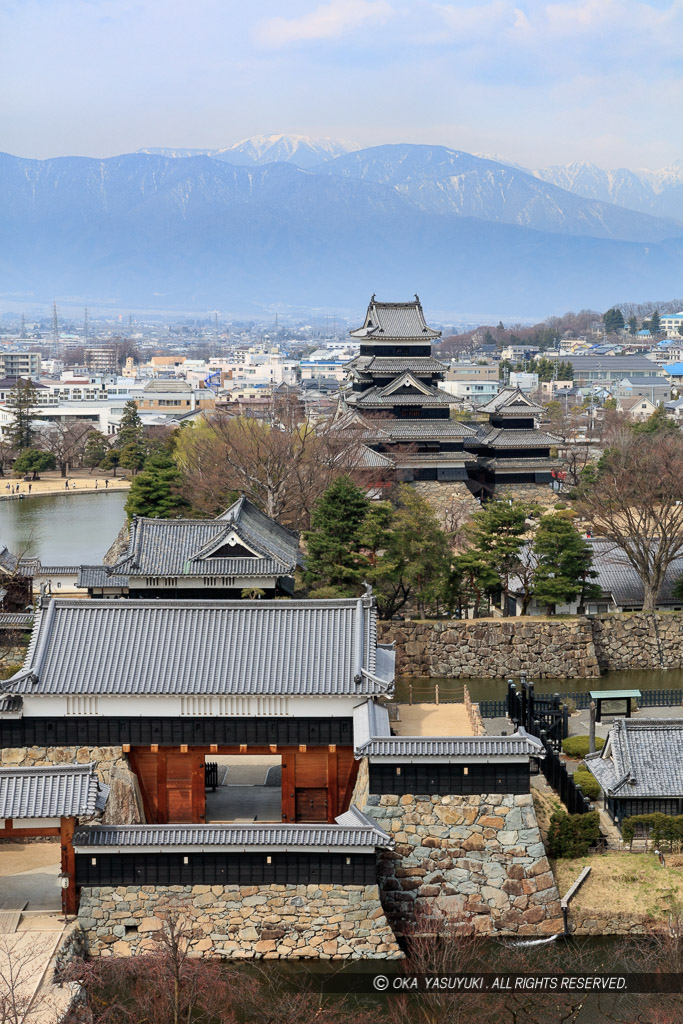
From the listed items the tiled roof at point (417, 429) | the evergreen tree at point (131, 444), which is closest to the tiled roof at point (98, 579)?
the tiled roof at point (417, 429)

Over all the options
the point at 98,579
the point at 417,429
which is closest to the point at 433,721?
the point at 98,579

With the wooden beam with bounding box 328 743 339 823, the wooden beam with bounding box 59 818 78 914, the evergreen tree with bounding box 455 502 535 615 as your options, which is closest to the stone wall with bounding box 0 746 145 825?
the wooden beam with bounding box 59 818 78 914

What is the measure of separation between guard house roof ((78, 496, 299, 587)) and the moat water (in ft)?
44.7

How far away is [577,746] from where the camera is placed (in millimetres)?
23125

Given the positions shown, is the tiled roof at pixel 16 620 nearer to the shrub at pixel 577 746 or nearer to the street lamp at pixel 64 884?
the street lamp at pixel 64 884

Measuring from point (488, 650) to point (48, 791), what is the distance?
16970mm

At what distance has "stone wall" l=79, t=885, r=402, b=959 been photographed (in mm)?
15961

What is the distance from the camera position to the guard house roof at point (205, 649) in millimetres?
17844

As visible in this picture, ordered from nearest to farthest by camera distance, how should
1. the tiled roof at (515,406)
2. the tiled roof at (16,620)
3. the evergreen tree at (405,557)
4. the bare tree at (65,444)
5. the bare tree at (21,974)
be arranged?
the bare tree at (21,974), the tiled roof at (16,620), the evergreen tree at (405,557), the tiled roof at (515,406), the bare tree at (65,444)

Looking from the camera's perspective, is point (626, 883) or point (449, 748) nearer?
point (449, 748)

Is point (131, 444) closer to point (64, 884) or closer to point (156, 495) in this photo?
point (156, 495)

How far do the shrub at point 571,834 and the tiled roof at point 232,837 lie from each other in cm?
352

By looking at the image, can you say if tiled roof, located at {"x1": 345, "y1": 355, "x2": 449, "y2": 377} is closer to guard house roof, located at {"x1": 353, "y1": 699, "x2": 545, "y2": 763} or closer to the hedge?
the hedge

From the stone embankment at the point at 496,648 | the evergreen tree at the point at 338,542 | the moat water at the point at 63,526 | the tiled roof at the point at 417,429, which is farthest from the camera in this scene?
the tiled roof at the point at 417,429
